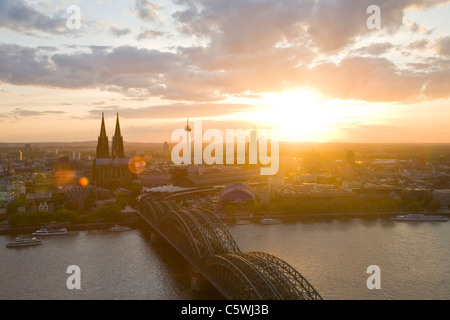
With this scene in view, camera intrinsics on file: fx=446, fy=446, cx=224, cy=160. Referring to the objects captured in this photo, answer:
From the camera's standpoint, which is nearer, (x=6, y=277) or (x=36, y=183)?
(x=6, y=277)

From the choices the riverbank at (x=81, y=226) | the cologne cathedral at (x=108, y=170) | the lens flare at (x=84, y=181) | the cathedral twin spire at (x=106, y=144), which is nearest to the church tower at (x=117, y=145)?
the cathedral twin spire at (x=106, y=144)

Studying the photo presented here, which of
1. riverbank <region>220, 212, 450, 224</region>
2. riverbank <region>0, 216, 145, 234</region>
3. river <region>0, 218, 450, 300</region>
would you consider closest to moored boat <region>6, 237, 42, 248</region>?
river <region>0, 218, 450, 300</region>

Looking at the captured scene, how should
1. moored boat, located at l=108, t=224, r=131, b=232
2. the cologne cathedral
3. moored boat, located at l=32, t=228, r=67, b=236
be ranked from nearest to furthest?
moored boat, located at l=32, t=228, r=67, b=236 → moored boat, located at l=108, t=224, r=131, b=232 → the cologne cathedral

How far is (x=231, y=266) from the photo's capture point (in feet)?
21.9

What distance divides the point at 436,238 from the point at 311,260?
5.29m

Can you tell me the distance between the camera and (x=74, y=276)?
917 cm

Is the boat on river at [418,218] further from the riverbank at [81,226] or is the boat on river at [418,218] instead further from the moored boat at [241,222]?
the riverbank at [81,226]

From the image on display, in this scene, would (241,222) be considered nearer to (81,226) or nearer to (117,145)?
(81,226)

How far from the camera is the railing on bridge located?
5727 mm

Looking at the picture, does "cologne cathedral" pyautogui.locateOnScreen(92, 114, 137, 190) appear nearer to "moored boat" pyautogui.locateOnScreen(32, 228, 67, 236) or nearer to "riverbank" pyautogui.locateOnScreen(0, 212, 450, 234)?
"riverbank" pyautogui.locateOnScreen(0, 212, 450, 234)
